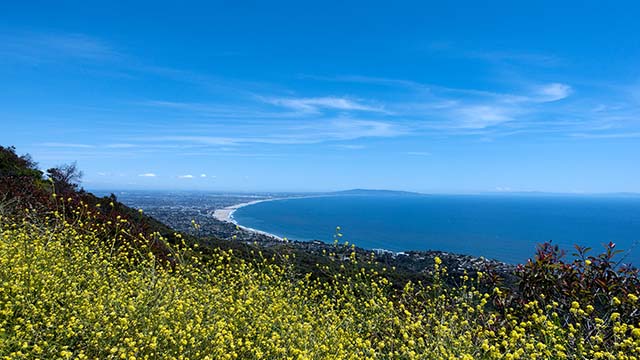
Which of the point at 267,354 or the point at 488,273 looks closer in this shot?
the point at 267,354

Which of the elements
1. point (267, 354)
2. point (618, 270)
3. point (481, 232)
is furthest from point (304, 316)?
point (481, 232)

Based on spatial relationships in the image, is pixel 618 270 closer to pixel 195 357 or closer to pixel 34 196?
pixel 195 357

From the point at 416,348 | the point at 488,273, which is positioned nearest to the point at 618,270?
the point at 488,273

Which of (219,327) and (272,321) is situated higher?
(219,327)

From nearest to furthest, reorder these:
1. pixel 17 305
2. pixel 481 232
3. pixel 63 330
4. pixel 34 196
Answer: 1. pixel 63 330
2. pixel 17 305
3. pixel 34 196
4. pixel 481 232

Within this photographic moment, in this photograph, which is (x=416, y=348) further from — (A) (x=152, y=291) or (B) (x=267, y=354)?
(A) (x=152, y=291)

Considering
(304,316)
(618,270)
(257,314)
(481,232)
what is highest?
(618,270)

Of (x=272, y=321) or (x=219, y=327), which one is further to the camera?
(x=272, y=321)

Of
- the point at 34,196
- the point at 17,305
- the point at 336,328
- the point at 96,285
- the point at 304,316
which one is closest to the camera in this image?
the point at 17,305

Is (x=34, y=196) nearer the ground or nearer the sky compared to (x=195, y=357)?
nearer the sky
